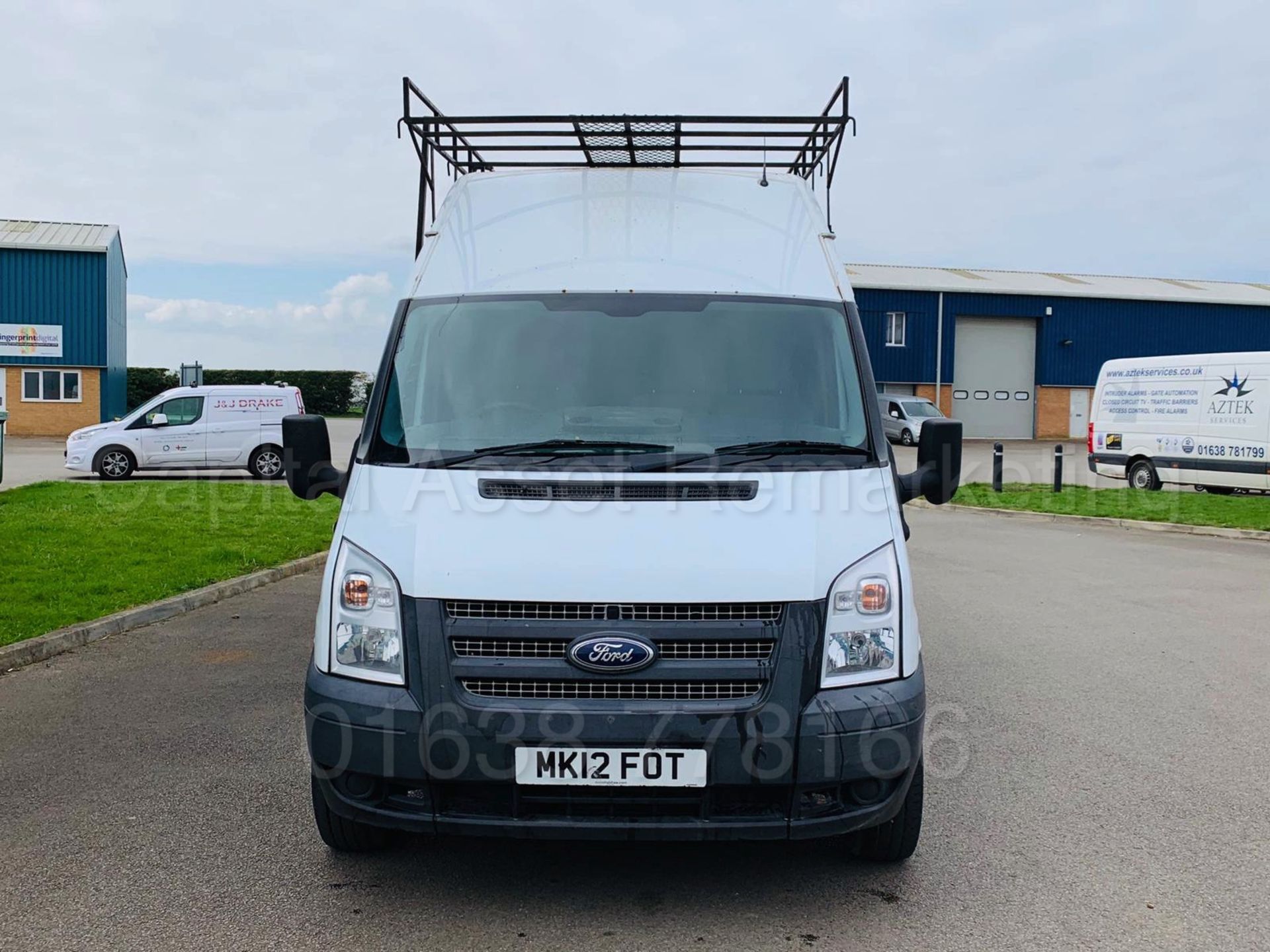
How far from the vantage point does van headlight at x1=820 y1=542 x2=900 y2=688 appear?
3.47m

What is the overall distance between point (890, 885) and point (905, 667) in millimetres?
794

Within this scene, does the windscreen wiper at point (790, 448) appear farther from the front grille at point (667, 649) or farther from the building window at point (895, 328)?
the building window at point (895, 328)

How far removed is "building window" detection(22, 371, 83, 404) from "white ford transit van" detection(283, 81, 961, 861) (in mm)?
39293

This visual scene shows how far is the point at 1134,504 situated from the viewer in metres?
18.0

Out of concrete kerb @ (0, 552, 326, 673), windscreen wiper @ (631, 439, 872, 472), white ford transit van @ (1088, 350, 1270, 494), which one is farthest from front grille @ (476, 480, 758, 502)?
white ford transit van @ (1088, 350, 1270, 494)

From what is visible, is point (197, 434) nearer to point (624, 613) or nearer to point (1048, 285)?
point (624, 613)

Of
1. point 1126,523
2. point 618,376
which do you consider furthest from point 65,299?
point 618,376

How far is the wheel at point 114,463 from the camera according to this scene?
21344 mm

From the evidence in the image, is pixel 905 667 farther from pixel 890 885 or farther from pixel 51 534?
pixel 51 534

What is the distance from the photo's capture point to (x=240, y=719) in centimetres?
581

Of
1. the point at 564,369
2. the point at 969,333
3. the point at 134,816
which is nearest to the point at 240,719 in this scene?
the point at 134,816

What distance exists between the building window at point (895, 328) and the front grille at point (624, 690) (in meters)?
43.2

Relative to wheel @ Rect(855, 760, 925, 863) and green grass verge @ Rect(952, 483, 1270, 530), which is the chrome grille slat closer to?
wheel @ Rect(855, 760, 925, 863)

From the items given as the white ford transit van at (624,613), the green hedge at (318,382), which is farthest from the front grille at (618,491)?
the green hedge at (318,382)
